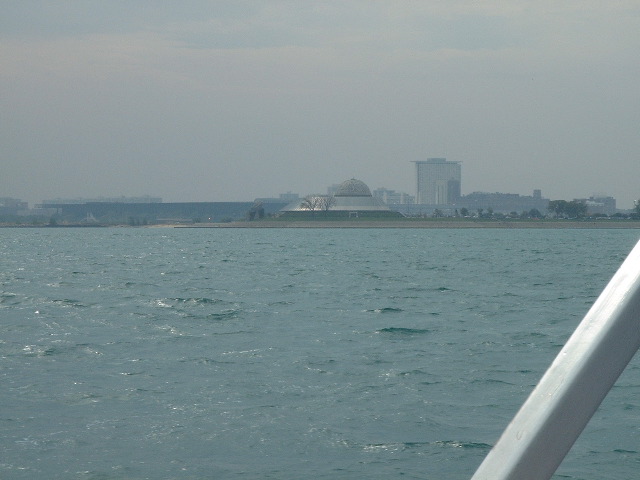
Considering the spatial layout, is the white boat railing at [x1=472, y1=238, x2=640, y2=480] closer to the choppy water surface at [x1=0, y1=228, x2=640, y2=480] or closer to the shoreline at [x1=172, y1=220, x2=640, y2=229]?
the choppy water surface at [x1=0, y1=228, x2=640, y2=480]

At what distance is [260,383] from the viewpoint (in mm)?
10555

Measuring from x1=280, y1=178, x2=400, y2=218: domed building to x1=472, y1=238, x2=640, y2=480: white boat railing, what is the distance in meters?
147

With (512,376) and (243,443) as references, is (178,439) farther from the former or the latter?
(512,376)

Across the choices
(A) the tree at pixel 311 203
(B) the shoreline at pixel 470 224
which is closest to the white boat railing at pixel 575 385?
(B) the shoreline at pixel 470 224

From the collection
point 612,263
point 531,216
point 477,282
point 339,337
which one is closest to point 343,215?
point 531,216

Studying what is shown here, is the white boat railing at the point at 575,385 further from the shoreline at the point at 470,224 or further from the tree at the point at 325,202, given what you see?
the tree at the point at 325,202

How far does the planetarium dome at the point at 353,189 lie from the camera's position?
6353 inches

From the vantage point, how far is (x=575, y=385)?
2.74 ft

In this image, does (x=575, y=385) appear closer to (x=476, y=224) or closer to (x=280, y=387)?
(x=280, y=387)

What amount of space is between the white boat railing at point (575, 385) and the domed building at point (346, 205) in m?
147

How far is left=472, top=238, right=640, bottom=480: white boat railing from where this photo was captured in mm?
833

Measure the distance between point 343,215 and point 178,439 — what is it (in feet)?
467

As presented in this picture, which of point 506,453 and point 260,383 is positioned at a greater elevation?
point 506,453

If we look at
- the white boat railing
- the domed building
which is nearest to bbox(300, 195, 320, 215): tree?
the domed building
